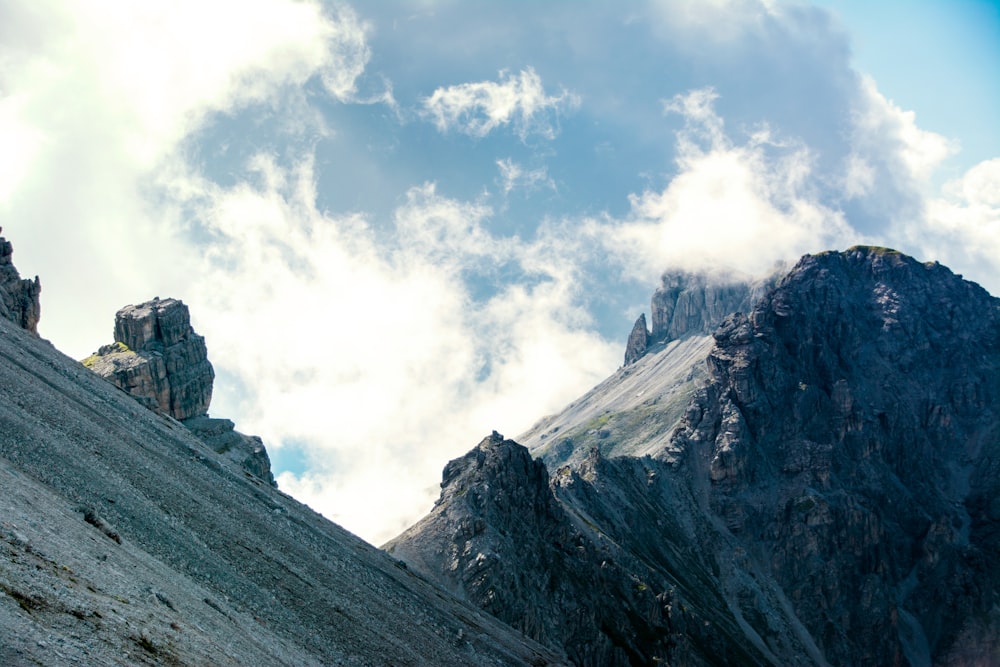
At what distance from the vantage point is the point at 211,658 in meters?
37.3

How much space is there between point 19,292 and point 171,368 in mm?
38369

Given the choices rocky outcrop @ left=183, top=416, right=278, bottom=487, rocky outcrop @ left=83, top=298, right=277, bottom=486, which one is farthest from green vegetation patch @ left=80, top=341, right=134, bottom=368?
rocky outcrop @ left=183, top=416, right=278, bottom=487

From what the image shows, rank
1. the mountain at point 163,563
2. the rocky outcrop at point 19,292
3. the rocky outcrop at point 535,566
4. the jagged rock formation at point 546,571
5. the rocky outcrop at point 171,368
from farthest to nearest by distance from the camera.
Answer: the rocky outcrop at point 171,368 → the jagged rock formation at point 546,571 → the rocky outcrop at point 535,566 → the rocky outcrop at point 19,292 → the mountain at point 163,563

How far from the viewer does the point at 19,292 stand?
378 ft

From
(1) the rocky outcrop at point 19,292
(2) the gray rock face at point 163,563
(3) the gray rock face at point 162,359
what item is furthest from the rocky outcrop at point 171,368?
(2) the gray rock face at point 163,563

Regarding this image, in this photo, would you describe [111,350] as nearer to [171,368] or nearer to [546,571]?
[171,368]

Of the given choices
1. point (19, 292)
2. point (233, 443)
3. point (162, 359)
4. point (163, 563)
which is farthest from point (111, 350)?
point (163, 563)

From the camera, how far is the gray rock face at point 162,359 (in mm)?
145000

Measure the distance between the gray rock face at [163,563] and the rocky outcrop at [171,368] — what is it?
58.6 m

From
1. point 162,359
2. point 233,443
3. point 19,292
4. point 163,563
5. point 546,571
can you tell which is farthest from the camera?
point 162,359

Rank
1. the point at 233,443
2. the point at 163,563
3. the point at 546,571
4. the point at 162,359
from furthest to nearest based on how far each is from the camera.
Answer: the point at 162,359, the point at 233,443, the point at 546,571, the point at 163,563

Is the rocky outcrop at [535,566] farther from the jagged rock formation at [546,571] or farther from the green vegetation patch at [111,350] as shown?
the green vegetation patch at [111,350]

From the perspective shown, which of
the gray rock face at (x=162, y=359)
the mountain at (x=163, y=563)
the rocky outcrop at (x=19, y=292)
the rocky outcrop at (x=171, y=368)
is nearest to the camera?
the mountain at (x=163, y=563)

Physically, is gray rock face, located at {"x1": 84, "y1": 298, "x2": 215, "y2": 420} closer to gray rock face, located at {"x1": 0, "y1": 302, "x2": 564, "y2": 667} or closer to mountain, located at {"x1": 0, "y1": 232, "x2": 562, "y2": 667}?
mountain, located at {"x1": 0, "y1": 232, "x2": 562, "y2": 667}
